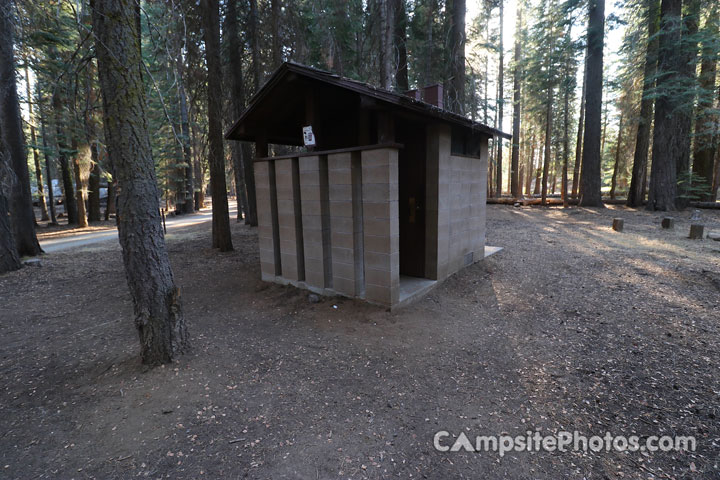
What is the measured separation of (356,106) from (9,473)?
6.10 metres

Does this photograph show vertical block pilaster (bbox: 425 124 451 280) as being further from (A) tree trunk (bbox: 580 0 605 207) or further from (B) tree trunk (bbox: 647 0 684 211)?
(A) tree trunk (bbox: 580 0 605 207)

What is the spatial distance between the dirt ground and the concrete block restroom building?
1.66ft

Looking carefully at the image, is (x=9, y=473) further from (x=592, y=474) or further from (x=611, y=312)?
(x=611, y=312)

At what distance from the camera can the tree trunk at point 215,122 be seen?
28.1 feet

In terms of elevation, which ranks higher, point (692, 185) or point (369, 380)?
point (692, 185)

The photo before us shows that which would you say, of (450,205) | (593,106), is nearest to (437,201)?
(450,205)

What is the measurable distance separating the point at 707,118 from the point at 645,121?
8.46ft

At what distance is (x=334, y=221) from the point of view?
5.19 m

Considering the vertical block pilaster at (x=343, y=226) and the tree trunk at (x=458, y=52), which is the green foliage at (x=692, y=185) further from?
the vertical block pilaster at (x=343, y=226)

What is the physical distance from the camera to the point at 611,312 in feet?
15.4

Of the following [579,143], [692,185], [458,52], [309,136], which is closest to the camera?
[309,136]

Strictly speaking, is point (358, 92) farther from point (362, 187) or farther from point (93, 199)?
point (93, 199)

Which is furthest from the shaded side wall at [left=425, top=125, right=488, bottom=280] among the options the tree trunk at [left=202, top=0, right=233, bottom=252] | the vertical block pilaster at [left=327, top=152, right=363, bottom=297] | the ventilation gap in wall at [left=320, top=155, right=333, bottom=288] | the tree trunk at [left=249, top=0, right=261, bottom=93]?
the tree trunk at [left=249, top=0, right=261, bottom=93]

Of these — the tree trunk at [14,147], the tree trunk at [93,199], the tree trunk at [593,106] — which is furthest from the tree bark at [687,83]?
the tree trunk at [93,199]
